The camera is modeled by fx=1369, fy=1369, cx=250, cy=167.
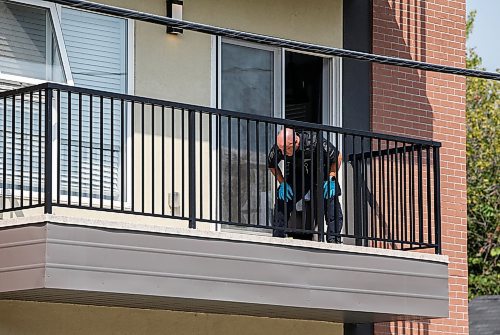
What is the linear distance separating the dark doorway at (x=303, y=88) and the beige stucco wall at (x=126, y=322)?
2322mm

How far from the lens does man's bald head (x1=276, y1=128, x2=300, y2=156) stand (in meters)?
12.6

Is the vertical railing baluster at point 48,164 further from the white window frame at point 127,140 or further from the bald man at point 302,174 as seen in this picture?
the bald man at point 302,174

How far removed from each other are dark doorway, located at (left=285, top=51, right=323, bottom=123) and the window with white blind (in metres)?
2.30

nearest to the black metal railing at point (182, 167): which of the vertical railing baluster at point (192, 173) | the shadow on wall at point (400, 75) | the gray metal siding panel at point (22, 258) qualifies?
the vertical railing baluster at point (192, 173)

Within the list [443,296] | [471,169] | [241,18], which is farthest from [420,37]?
[471,169]

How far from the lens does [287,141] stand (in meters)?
12.8

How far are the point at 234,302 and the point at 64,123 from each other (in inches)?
90.9

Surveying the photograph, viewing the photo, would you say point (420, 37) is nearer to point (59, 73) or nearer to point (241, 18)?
point (241, 18)

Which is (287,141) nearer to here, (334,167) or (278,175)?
(278,175)

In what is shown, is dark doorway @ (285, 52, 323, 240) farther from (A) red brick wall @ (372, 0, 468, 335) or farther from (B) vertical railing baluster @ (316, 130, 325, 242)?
(B) vertical railing baluster @ (316, 130, 325, 242)

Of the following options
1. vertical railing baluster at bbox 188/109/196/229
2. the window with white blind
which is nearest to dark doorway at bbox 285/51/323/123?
the window with white blind

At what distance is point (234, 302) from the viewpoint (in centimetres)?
1214

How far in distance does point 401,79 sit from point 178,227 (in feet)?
15.7

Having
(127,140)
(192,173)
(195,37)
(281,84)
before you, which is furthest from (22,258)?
(281,84)
